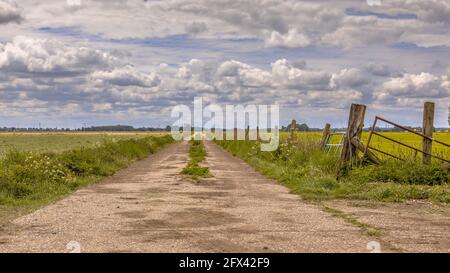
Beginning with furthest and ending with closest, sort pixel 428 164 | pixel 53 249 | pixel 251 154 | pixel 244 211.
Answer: pixel 251 154
pixel 428 164
pixel 244 211
pixel 53 249

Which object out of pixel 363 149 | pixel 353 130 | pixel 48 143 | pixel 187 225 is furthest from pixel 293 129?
pixel 48 143

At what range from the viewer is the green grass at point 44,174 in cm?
1589

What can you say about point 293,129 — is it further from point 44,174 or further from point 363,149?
point 44,174

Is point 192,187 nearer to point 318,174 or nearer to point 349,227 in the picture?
point 318,174

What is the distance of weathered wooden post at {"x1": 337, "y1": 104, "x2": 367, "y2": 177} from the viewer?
18312 mm

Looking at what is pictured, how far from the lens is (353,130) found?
722 inches

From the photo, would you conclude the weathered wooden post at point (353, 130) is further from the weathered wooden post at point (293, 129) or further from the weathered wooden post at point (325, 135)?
the weathered wooden post at point (293, 129)

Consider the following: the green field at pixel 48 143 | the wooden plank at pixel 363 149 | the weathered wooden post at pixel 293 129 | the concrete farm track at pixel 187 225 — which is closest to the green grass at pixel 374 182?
the wooden plank at pixel 363 149

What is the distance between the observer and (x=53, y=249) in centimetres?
857

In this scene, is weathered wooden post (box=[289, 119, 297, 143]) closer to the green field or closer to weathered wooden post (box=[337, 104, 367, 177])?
weathered wooden post (box=[337, 104, 367, 177])

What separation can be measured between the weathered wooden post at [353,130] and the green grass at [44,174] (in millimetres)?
8880

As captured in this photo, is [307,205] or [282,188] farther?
[282,188]

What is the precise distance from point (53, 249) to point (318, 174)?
38.9 ft
